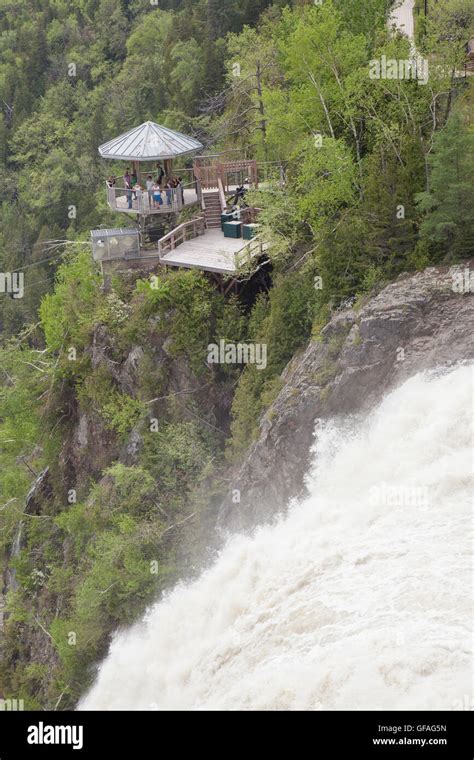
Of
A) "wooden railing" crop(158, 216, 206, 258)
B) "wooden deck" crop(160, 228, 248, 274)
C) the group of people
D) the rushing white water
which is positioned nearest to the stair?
"wooden railing" crop(158, 216, 206, 258)

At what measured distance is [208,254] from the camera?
1296 inches

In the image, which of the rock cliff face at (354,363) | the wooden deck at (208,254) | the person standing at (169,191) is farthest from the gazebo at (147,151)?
the rock cliff face at (354,363)

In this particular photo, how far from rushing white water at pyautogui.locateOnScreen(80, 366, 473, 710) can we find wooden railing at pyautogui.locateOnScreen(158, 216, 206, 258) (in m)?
11.8

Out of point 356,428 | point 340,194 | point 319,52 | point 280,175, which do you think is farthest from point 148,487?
point 319,52

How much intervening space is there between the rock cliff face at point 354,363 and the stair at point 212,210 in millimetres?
10108

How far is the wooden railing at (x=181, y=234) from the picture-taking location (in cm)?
3328

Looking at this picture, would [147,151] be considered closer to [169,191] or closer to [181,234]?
[169,191]

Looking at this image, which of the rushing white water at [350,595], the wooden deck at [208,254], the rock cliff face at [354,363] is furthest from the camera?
the wooden deck at [208,254]

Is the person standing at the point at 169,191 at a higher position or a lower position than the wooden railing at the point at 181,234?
higher

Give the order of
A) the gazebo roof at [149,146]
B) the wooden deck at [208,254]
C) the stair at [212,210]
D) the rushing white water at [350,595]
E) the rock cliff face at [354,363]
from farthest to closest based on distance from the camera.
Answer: the stair at [212,210], the gazebo roof at [149,146], the wooden deck at [208,254], the rock cliff face at [354,363], the rushing white water at [350,595]

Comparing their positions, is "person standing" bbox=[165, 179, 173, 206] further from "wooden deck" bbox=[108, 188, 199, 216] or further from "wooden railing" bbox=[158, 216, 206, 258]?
"wooden railing" bbox=[158, 216, 206, 258]

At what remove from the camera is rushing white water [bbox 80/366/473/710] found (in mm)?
16281

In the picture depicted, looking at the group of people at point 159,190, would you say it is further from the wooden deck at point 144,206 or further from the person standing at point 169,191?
the wooden deck at point 144,206
